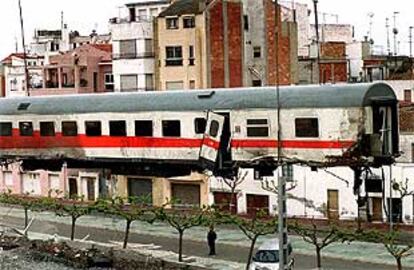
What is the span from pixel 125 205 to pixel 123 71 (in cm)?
549

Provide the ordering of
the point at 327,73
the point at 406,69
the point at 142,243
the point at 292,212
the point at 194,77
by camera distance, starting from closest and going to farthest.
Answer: the point at 142,243 → the point at 292,212 → the point at 194,77 → the point at 406,69 → the point at 327,73

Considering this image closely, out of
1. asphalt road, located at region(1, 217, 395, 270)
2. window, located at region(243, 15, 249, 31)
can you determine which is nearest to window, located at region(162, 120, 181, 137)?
asphalt road, located at region(1, 217, 395, 270)

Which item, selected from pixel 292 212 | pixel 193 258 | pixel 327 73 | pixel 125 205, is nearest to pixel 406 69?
pixel 327 73

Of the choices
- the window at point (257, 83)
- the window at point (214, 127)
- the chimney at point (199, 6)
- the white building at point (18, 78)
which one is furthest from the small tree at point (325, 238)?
the white building at point (18, 78)

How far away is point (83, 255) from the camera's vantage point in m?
18.0

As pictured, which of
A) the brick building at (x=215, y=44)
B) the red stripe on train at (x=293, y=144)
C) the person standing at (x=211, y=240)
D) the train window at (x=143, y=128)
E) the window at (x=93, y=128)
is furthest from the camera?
the brick building at (x=215, y=44)

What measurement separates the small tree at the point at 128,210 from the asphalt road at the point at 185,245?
0.57 m

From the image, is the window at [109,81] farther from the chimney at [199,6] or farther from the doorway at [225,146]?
the doorway at [225,146]

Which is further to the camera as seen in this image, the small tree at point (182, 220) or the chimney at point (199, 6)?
the chimney at point (199, 6)

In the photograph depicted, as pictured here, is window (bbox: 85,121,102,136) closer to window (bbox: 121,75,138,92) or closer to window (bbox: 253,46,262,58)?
window (bbox: 121,75,138,92)

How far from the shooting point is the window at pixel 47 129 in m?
20.9

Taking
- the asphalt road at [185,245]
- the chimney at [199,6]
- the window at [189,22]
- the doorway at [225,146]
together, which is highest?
the chimney at [199,6]

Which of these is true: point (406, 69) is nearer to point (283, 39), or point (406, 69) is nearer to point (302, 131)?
point (283, 39)

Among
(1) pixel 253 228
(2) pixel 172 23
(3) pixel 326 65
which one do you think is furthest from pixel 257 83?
(1) pixel 253 228
